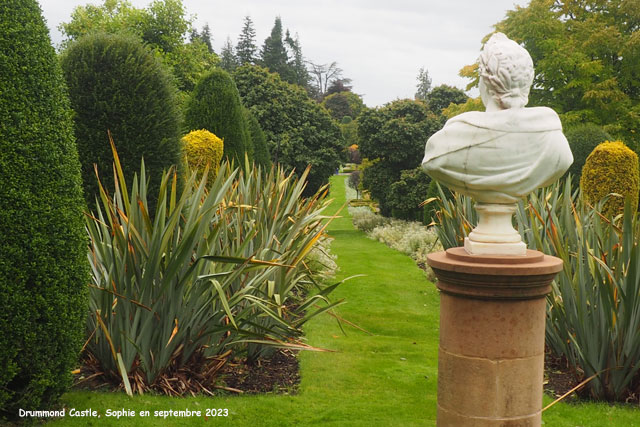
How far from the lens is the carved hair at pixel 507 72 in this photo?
3086 mm

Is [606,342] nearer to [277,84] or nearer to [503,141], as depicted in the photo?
[503,141]

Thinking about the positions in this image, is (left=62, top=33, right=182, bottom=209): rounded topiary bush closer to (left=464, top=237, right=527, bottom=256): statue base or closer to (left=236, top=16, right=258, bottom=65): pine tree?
(left=464, top=237, right=527, bottom=256): statue base

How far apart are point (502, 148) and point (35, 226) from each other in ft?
8.82

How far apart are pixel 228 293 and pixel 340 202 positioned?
24.9 m

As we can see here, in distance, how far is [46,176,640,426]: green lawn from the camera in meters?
3.91

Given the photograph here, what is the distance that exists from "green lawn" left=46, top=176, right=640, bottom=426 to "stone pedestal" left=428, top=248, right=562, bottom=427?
3.62ft

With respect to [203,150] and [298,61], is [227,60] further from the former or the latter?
[203,150]

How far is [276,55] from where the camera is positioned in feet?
151

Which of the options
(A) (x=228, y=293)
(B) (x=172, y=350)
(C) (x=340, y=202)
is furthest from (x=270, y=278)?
(C) (x=340, y=202)

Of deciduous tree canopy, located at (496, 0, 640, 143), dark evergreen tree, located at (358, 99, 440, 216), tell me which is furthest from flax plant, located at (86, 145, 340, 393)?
dark evergreen tree, located at (358, 99, 440, 216)

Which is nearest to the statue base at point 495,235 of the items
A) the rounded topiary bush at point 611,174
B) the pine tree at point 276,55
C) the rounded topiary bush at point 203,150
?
the rounded topiary bush at point 203,150

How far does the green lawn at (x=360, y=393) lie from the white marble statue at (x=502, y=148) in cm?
175

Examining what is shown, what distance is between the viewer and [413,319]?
23.9 feet

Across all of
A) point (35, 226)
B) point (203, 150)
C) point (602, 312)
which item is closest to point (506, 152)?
point (602, 312)
